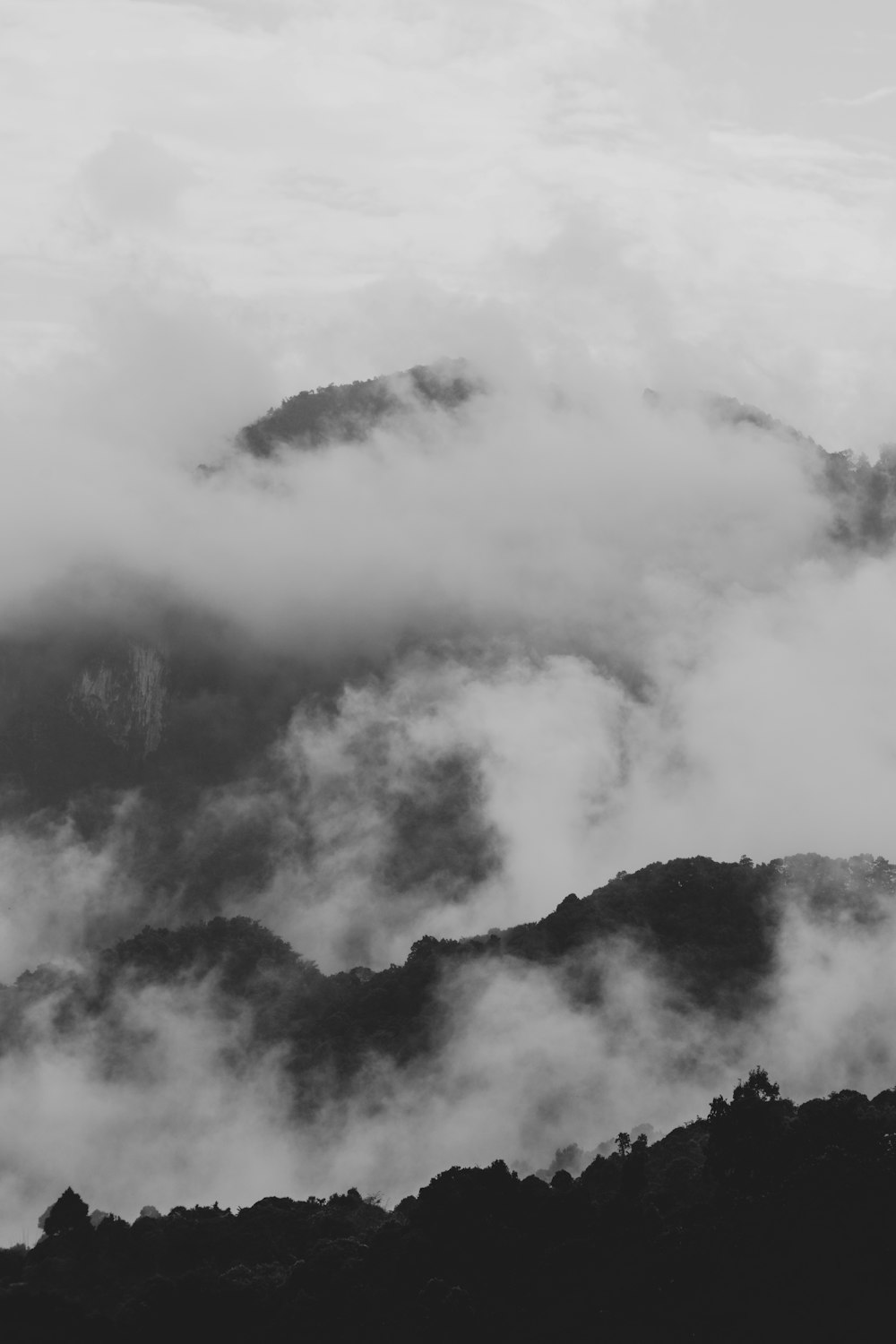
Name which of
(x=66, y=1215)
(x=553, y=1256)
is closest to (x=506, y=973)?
(x=66, y=1215)

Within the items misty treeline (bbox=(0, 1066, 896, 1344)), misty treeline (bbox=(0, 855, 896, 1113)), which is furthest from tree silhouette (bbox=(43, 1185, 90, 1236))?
misty treeline (bbox=(0, 855, 896, 1113))

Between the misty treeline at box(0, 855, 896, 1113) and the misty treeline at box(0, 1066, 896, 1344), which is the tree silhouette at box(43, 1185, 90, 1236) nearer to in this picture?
the misty treeline at box(0, 1066, 896, 1344)

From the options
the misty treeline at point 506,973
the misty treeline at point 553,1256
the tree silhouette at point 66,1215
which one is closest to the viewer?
the misty treeline at point 553,1256

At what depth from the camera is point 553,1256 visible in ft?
180

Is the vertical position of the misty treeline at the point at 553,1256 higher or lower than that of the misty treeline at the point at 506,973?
lower

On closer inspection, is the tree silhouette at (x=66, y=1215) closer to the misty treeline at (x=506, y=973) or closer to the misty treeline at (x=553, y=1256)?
the misty treeline at (x=553, y=1256)

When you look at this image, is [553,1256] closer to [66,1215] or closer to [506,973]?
[66,1215]

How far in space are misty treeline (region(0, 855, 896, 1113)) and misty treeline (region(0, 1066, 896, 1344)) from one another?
3290 cm

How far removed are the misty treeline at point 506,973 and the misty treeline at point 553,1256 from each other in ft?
108

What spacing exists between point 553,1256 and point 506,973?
48.0m

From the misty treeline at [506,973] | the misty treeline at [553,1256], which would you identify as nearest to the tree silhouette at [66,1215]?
the misty treeline at [553,1256]

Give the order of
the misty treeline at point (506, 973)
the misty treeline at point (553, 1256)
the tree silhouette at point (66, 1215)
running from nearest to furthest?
the misty treeline at point (553, 1256)
the tree silhouette at point (66, 1215)
the misty treeline at point (506, 973)

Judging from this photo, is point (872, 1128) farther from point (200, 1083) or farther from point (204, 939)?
point (204, 939)

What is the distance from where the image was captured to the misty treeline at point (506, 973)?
329ft
